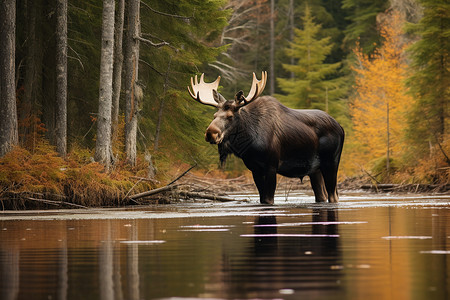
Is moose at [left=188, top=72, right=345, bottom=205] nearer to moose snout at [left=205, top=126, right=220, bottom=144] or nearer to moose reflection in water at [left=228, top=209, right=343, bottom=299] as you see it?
moose snout at [left=205, top=126, right=220, bottom=144]

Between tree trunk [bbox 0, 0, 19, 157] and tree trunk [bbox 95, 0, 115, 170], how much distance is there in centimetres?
209

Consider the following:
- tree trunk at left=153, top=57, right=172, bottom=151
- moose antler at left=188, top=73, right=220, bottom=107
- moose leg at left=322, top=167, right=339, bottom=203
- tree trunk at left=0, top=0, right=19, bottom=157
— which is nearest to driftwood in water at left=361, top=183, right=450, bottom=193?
moose leg at left=322, top=167, right=339, bottom=203

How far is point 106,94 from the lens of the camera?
1992 centimetres

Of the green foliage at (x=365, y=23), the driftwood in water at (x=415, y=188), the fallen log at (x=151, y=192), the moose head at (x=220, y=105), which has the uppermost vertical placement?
the green foliage at (x=365, y=23)

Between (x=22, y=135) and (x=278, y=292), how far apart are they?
655 inches

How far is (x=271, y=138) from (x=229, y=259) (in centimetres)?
1097

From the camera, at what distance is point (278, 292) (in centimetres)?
486

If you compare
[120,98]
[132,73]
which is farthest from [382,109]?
[132,73]

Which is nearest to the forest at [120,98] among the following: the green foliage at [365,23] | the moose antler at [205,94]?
the moose antler at [205,94]

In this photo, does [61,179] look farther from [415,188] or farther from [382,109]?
[382,109]

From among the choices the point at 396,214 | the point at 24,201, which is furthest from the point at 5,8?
the point at 396,214

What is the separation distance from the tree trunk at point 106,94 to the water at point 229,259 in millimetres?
7885

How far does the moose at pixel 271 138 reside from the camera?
56.9ft

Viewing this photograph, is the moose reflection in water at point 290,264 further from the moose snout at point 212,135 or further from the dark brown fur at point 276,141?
the dark brown fur at point 276,141
